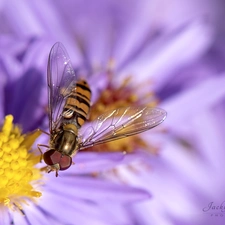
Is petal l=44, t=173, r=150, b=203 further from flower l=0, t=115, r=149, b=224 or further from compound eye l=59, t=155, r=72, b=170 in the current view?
compound eye l=59, t=155, r=72, b=170

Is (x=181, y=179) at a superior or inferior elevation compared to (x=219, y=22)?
inferior

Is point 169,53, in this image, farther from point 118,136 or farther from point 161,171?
point 118,136

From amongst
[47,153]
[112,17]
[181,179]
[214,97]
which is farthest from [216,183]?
[47,153]

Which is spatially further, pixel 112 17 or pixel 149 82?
pixel 112 17

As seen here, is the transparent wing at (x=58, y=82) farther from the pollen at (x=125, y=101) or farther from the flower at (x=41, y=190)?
the pollen at (x=125, y=101)

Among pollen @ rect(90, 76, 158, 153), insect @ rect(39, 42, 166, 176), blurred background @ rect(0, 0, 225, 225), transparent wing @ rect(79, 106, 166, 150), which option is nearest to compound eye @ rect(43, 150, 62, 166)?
insect @ rect(39, 42, 166, 176)

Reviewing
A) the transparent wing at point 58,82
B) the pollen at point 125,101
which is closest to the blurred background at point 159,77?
the pollen at point 125,101
